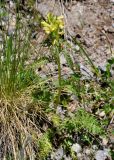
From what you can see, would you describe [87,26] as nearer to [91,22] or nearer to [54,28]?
[91,22]

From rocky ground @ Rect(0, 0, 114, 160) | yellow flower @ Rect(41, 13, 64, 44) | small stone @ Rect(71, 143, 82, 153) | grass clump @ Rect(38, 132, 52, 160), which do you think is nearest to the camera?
yellow flower @ Rect(41, 13, 64, 44)

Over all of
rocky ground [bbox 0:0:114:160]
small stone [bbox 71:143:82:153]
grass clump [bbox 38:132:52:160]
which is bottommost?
small stone [bbox 71:143:82:153]

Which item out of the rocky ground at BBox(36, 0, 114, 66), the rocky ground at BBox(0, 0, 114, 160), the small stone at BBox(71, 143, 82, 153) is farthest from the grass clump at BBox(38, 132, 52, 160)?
the rocky ground at BBox(36, 0, 114, 66)

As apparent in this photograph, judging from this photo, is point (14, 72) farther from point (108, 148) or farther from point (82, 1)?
point (82, 1)

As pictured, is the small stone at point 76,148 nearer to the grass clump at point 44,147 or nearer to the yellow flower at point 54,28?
the grass clump at point 44,147

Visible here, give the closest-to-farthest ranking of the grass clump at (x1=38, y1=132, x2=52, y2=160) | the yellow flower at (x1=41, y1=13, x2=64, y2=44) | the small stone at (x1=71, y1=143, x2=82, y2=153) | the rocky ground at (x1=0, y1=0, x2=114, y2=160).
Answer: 1. the yellow flower at (x1=41, y1=13, x2=64, y2=44)
2. the grass clump at (x1=38, y1=132, x2=52, y2=160)
3. the small stone at (x1=71, y1=143, x2=82, y2=153)
4. the rocky ground at (x1=0, y1=0, x2=114, y2=160)

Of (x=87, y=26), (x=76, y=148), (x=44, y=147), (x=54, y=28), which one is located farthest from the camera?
(x=87, y=26)

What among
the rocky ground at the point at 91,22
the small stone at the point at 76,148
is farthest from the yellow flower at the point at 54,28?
the rocky ground at the point at 91,22

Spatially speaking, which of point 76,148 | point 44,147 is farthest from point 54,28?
point 76,148

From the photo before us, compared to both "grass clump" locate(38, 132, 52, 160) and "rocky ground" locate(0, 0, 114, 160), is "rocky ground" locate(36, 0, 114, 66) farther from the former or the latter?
"grass clump" locate(38, 132, 52, 160)

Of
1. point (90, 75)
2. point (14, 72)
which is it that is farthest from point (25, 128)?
point (90, 75)

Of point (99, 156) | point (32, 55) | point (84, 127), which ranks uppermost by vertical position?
point (32, 55)
